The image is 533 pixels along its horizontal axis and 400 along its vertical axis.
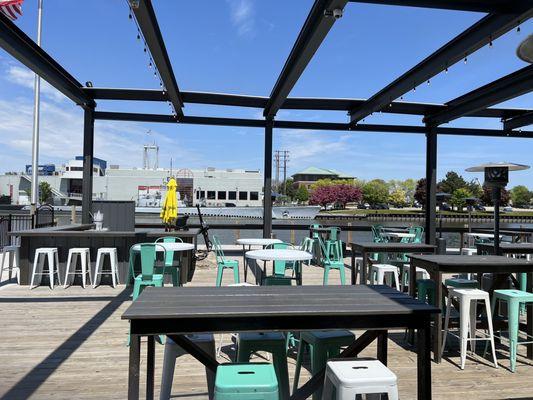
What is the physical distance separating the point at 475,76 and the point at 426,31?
1.89m

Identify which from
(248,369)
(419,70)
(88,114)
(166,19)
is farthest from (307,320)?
(88,114)

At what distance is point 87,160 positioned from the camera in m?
8.44

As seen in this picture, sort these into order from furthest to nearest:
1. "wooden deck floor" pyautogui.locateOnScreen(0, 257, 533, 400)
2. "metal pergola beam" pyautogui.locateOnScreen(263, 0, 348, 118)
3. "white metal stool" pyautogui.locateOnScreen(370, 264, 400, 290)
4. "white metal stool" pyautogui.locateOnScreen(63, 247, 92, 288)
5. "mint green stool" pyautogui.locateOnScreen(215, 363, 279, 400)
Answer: "white metal stool" pyautogui.locateOnScreen(63, 247, 92, 288)
"white metal stool" pyautogui.locateOnScreen(370, 264, 400, 290)
"metal pergola beam" pyautogui.locateOnScreen(263, 0, 348, 118)
"wooden deck floor" pyautogui.locateOnScreen(0, 257, 533, 400)
"mint green stool" pyautogui.locateOnScreen(215, 363, 279, 400)

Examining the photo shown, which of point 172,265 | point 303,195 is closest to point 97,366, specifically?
point 172,265

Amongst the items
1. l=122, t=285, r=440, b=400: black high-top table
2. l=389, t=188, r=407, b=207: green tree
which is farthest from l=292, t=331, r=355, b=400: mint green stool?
l=389, t=188, r=407, b=207: green tree

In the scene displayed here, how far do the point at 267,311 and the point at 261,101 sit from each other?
21.7 feet

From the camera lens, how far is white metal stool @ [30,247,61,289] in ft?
19.9

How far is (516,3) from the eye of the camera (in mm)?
3967

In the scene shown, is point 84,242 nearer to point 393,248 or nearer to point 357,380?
point 393,248

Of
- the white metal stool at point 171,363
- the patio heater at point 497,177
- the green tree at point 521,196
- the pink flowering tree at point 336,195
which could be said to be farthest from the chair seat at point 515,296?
the green tree at point 521,196

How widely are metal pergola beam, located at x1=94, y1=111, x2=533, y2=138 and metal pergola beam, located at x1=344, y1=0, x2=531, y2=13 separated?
16.3 ft

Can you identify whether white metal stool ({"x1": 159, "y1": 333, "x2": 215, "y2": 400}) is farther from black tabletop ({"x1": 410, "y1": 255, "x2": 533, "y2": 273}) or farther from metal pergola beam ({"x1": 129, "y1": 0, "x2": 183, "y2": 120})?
metal pergola beam ({"x1": 129, "y1": 0, "x2": 183, "y2": 120})

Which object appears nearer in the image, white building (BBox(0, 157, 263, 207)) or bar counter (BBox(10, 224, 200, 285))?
bar counter (BBox(10, 224, 200, 285))

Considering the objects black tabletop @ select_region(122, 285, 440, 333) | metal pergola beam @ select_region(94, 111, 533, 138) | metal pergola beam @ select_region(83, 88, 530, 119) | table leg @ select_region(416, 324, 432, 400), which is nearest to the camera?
black tabletop @ select_region(122, 285, 440, 333)
